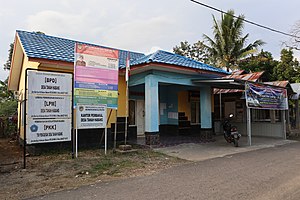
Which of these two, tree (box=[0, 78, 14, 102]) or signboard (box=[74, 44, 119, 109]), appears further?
tree (box=[0, 78, 14, 102])

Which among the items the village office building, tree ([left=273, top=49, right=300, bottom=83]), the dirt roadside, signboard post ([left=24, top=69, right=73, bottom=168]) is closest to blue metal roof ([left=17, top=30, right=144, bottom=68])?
the village office building

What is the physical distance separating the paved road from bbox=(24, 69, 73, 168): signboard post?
2939 mm

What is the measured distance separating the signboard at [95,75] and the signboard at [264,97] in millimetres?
6164

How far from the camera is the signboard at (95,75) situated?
8039 millimetres

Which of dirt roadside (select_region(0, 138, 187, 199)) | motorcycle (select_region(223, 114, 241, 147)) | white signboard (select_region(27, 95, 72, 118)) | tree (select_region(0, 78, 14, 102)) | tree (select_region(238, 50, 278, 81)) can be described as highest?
tree (select_region(238, 50, 278, 81))

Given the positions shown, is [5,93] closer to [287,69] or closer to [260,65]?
[260,65]

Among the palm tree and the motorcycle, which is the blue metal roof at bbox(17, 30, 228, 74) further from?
the palm tree

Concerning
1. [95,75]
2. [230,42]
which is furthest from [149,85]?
[230,42]

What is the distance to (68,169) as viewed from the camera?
670 centimetres

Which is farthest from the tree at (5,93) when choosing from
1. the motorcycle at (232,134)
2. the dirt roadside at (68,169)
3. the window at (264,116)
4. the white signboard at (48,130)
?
the window at (264,116)

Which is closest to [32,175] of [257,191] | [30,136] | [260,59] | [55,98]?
[30,136]

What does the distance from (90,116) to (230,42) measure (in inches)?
762

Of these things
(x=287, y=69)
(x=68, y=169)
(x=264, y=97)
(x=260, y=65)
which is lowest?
(x=68, y=169)

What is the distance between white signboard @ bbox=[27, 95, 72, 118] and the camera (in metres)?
7.19
